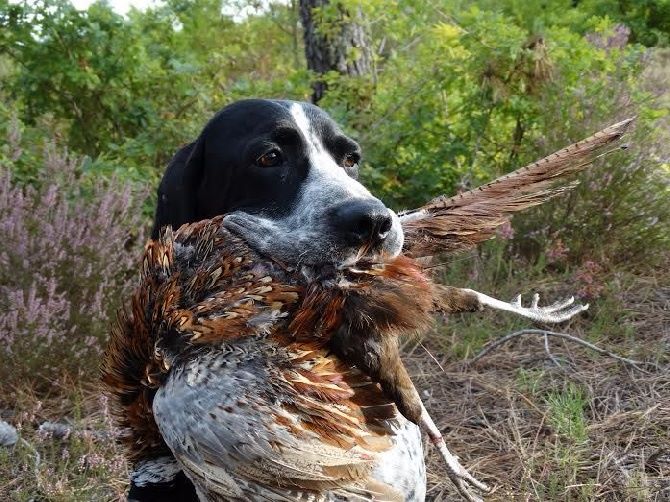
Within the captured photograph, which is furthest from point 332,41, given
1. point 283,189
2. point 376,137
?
point 283,189

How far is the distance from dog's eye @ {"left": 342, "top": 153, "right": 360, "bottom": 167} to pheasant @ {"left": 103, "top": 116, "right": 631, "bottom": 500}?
23.1 inches

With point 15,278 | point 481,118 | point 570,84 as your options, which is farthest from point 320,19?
point 15,278

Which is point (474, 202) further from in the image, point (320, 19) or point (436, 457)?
point (320, 19)

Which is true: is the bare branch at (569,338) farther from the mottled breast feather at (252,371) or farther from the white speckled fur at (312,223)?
the mottled breast feather at (252,371)

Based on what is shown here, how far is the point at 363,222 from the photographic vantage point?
1675 millimetres

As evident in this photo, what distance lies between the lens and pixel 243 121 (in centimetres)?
221

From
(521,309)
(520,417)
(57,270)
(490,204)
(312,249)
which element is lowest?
(520,417)

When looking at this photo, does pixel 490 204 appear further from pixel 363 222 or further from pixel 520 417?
pixel 520 417

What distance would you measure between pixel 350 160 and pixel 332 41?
3.70 meters

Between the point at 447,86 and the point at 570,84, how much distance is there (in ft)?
2.59

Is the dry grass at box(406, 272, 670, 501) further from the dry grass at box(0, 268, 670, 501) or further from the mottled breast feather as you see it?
the mottled breast feather

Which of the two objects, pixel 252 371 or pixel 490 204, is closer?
pixel 252 371

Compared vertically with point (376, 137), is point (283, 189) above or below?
above

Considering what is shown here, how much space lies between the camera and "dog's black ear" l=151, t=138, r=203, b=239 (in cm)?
223
